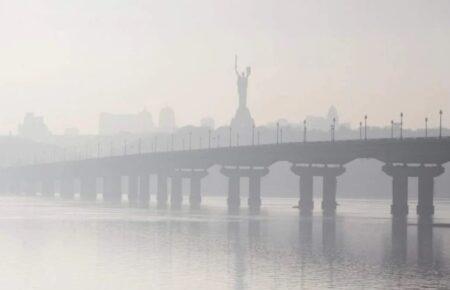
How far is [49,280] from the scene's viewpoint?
210 ft

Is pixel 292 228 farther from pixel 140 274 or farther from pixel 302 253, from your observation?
pixel 140 274

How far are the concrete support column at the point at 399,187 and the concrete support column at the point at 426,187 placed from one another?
2.45m

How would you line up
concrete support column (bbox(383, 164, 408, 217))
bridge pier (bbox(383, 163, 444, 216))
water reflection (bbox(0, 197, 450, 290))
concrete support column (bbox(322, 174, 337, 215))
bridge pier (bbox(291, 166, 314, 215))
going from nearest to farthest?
1. water reflection (bbox(0, 197, 450, 290))
2. bridge pier (bbox(383, 163, 444, 216))
3. concrete support column (bbox(383, 164, 408, 217))
4. concrete support column (bbox(322, 174, 337, 215))
5. bridge pier (bbox(291, 166, 314, 215))

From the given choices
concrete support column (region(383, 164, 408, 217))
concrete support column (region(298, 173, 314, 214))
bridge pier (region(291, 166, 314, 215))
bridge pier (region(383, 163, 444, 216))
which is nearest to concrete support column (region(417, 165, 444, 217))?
bridge pier (region(383, 163, 444, 216))

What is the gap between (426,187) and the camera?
155m

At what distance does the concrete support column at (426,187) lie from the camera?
508 ft

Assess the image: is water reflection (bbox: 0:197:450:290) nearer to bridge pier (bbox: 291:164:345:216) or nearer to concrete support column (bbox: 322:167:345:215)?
concrete support column (bbox: 322:167:345:215)

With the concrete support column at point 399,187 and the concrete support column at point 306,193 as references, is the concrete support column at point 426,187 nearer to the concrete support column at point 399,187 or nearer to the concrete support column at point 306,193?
the concrete support column at point 399,187

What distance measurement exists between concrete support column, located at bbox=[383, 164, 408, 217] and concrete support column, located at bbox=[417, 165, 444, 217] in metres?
2.45

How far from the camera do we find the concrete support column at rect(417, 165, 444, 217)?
15475 centimetres

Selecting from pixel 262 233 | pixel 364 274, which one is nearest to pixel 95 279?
pixel 364 274

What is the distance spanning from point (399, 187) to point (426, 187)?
14.6 feet

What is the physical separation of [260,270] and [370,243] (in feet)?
98.3

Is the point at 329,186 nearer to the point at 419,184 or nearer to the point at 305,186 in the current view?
the point at 305,186
